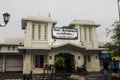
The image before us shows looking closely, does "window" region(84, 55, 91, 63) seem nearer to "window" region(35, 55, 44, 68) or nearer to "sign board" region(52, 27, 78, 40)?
"sign board" region(52, 27, 78, 40)

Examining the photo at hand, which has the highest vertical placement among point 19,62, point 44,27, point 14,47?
point 44,27

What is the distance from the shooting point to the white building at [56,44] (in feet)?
82.9

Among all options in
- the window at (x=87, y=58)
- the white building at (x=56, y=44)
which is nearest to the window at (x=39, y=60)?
the white building at (x=56, y=44)

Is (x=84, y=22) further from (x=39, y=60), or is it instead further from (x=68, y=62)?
(x=39, y=60)

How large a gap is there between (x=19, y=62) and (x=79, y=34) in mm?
10367

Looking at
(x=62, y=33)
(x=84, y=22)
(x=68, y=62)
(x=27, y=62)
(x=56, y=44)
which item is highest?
(x=84, y=22)

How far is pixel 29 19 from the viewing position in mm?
26047

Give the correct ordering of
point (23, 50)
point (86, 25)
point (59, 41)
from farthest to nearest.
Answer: point (86, 25)
point (59, 41)
point (23, 50)

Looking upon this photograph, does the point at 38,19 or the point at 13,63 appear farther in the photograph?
the point at 13,63

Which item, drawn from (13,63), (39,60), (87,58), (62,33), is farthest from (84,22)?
(13,63)

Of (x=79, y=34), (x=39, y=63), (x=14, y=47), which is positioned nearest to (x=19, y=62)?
(x=14, y=47)

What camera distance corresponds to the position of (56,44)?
26.1 metres

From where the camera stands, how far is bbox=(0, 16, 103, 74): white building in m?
25.3

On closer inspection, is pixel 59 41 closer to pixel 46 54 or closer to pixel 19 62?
pixel 46 54
